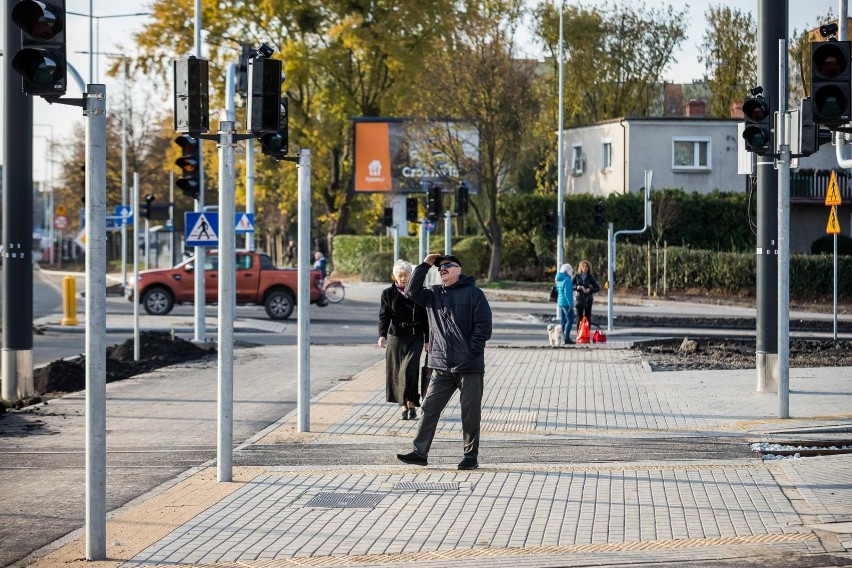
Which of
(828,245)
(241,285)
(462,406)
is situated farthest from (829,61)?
(828,245)

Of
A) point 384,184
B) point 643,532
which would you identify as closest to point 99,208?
point 643,532

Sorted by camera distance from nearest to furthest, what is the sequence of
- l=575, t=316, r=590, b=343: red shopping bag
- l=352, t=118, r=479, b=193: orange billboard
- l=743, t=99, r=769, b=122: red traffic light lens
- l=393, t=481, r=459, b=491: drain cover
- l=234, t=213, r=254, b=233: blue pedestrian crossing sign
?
1. l=393, t=481, r=459, b=491: drain cover
2. l=743, t=99, r=769, b=122: red traffic light lens
3. l=575, t=316, r=590, b=343: red shopping bag
4. l=234, t=213, r=254, b=233: blue pedestrian crossing sign
5. l=352, t=118, r=479, b=193: orange billboard

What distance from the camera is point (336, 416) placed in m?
14.1

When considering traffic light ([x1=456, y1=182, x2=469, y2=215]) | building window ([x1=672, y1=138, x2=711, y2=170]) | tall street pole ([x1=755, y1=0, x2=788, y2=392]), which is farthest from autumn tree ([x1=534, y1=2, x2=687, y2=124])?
tall street pole ([x1=755, y1=0, x2=788, y2=392])

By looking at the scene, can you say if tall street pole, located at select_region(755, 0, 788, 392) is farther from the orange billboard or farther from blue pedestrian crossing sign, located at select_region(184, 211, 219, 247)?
the orange billboard

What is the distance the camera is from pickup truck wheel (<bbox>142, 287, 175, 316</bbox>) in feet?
110

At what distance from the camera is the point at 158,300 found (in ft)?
111

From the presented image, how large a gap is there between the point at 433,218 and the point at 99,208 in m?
18.6

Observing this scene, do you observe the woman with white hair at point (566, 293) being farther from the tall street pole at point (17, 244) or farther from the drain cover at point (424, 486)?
the drain cover at point (424, 486)

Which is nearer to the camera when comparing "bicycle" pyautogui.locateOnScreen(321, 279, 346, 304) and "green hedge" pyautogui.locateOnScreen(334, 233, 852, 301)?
"bicycle" pyautogui.locateOnScreen(321, 279, 346, 304)

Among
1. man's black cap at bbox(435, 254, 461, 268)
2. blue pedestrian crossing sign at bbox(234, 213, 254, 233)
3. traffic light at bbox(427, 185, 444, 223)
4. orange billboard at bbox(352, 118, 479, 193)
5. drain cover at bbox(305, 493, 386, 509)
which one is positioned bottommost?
drain cover at bbox(305, 493, 386, 509)

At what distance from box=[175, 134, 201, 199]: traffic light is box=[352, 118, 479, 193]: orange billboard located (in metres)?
28.2

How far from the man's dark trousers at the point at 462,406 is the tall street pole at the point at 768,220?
623cm

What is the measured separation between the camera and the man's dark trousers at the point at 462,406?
34.4 feet
